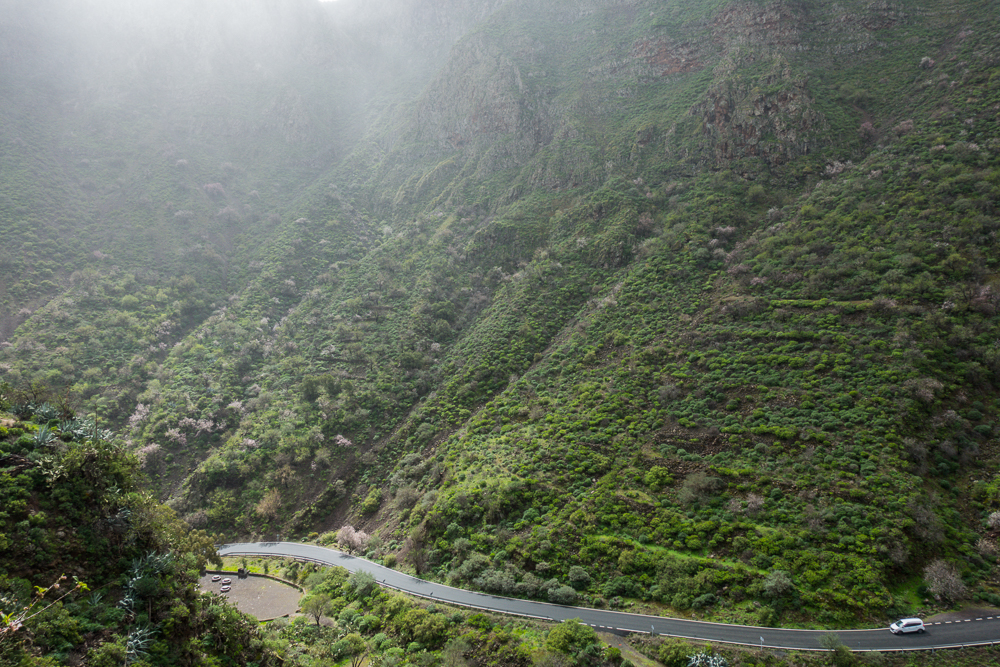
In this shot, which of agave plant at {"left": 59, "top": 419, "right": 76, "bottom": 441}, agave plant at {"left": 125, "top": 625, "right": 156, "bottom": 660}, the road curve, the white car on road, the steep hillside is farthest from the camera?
the steep hillside

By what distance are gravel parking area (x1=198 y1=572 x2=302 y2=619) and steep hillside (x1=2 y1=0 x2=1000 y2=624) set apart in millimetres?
7892

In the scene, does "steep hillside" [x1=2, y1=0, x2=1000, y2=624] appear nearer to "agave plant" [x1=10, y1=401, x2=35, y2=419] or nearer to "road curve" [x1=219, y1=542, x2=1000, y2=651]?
"road curve" [x1=219, y1=542, x2=1000, y2=651]

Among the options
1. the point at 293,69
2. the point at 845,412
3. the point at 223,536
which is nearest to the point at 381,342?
the point at 223,536

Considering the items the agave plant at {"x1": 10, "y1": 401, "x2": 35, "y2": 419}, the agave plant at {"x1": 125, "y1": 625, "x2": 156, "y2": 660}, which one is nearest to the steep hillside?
the agave plant at {"x1": 125, "y1": 625, "x2": 156, "y2": 660}

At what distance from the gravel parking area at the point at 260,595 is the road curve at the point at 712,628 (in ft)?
22.2

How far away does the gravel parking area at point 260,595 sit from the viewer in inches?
1384

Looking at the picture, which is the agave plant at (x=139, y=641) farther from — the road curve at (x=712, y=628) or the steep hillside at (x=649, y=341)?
the steep hillside at (x=649, y=341)

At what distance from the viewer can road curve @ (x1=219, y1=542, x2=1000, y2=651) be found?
24078mm

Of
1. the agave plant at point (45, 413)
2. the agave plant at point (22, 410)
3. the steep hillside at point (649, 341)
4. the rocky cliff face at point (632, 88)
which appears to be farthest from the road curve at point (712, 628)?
the rocky cliff face at point (632, 88)

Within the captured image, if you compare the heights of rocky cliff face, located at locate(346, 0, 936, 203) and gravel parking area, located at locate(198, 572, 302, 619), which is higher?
rocky cliff face, located at locate(346, 0, 936, 203)

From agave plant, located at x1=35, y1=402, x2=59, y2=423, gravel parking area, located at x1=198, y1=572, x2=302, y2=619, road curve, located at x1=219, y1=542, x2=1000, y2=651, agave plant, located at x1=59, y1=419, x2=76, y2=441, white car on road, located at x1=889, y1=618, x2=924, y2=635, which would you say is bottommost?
gravel parking area, located at x1=198, y1=572, x2=302, y2=619

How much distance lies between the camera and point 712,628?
1070 inches

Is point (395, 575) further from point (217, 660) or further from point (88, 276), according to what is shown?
point (88, 276)

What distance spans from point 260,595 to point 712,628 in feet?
122
